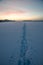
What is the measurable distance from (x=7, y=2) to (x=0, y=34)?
51 cm

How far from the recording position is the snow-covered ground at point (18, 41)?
155cm

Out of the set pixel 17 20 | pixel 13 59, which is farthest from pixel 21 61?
pixel 17 20

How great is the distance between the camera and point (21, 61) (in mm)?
1553

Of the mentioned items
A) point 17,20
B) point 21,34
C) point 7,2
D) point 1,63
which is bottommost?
point 1,63

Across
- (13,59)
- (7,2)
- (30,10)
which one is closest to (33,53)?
(13,59)

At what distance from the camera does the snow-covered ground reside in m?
1.55

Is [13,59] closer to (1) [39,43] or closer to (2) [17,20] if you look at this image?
(1) [39,43]

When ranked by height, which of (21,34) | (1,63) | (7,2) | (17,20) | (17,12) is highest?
(7,2)

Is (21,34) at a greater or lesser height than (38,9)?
lesser

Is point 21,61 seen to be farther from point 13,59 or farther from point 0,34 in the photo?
point 0,34

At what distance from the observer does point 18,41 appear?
5.17 ft

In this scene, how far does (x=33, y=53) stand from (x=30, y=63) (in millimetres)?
153

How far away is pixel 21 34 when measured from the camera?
5.18ft

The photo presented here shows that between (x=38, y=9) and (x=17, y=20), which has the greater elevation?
(x=38, y=9)
